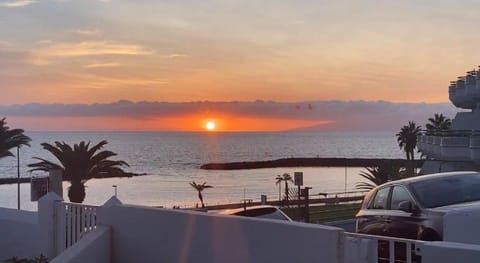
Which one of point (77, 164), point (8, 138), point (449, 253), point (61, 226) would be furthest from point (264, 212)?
point (8, 138)

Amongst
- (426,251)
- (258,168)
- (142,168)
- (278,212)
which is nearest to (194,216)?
(426,251)

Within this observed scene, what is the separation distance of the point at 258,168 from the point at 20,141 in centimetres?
10905

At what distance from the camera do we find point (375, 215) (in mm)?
10867

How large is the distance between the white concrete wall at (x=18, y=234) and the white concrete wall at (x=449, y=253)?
8.78 meters

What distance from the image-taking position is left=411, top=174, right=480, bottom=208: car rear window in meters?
9.78

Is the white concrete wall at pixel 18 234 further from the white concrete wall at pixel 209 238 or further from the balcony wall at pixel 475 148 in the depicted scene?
the balcony wall at pixel 475 148

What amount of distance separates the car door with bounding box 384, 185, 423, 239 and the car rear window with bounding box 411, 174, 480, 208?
0.20m

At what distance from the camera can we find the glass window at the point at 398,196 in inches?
407

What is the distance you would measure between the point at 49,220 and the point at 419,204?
6549 mm

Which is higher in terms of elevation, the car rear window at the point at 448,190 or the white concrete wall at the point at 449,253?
the car rear window at the point at 448,190

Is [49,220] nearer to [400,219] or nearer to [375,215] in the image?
[375,215]

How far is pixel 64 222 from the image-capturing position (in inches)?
469

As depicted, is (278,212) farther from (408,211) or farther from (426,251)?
(426,251)

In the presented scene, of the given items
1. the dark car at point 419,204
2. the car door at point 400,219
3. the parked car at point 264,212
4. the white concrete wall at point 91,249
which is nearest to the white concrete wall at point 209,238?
the white concrete wall at point 91,249
